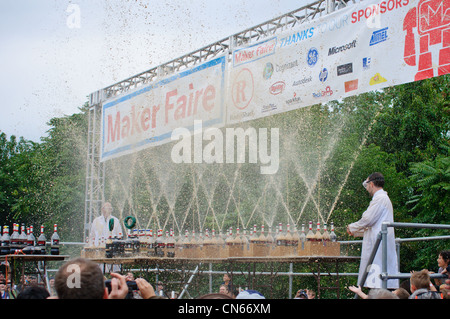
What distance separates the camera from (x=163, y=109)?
37.7ft

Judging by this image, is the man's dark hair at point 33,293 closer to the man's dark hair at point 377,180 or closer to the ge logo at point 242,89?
the man's dark hair at point 377,180

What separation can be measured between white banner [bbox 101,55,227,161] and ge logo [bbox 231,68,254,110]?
29 cm

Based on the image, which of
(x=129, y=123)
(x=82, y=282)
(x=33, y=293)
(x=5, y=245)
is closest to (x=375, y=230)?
(x=33, y=293)

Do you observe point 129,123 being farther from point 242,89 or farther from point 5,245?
point 5,245

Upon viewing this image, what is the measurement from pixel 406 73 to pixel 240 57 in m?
3.47

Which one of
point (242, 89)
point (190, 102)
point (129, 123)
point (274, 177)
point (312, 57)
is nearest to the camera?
point (312, 57)

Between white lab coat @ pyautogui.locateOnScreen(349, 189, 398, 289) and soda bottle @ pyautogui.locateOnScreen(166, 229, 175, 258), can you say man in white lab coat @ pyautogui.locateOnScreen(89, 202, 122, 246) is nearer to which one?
soda bottle @ pyautogui.locateOnScreen(166, 229, 175, 258)

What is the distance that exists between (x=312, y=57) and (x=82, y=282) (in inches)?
258

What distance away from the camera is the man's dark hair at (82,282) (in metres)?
2.48

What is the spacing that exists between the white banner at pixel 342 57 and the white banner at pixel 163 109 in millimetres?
404

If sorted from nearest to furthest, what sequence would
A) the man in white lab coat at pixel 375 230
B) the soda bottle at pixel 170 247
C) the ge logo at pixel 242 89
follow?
the man in white lab coat at pixel 375 230
the soda bottle at pixel 170 247
the ge logo at pixel 242 89

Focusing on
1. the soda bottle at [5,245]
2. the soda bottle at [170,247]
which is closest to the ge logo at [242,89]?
the soda bottle at [170,247]

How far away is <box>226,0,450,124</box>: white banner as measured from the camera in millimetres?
6940

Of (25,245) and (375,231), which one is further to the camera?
(25,245)
